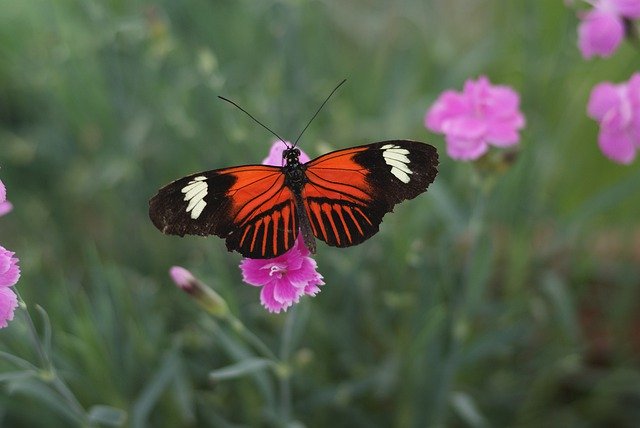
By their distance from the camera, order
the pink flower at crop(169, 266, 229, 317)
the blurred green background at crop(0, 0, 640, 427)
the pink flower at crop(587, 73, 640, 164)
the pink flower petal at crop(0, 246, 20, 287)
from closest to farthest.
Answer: the pink flower petal at crop(0, 246, 20, 287), the pink flower at crop(169, 266, 229, 317), the pink flower at crop(587, 73, 640, 164), the blurred green background at crop(0, 0, 640, 427)

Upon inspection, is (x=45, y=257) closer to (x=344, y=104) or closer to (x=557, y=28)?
(x=344, y=104)

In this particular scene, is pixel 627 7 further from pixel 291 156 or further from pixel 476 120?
pixel 291 156

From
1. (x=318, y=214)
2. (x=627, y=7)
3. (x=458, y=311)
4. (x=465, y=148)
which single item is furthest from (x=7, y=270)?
(x=627, y=7)

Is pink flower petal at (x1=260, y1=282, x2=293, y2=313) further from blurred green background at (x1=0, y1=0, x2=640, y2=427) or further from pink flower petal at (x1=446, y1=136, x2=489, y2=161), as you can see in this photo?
pink flower petal at (x1=446, y1=136, x2=489, y2=161)

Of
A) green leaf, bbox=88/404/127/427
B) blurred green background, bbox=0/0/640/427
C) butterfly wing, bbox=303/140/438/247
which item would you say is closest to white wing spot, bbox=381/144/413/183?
butterfly wing, bbox=303/140/438/247

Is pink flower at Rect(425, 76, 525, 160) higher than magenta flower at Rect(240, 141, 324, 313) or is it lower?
higher

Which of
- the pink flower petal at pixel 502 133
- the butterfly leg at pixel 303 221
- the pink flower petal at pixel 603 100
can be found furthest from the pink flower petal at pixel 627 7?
the butterfly leg at pixel 303 221

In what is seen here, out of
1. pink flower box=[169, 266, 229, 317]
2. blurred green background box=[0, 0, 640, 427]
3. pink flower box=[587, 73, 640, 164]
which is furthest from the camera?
blurred green background box=[0, 0, 640, 427]
